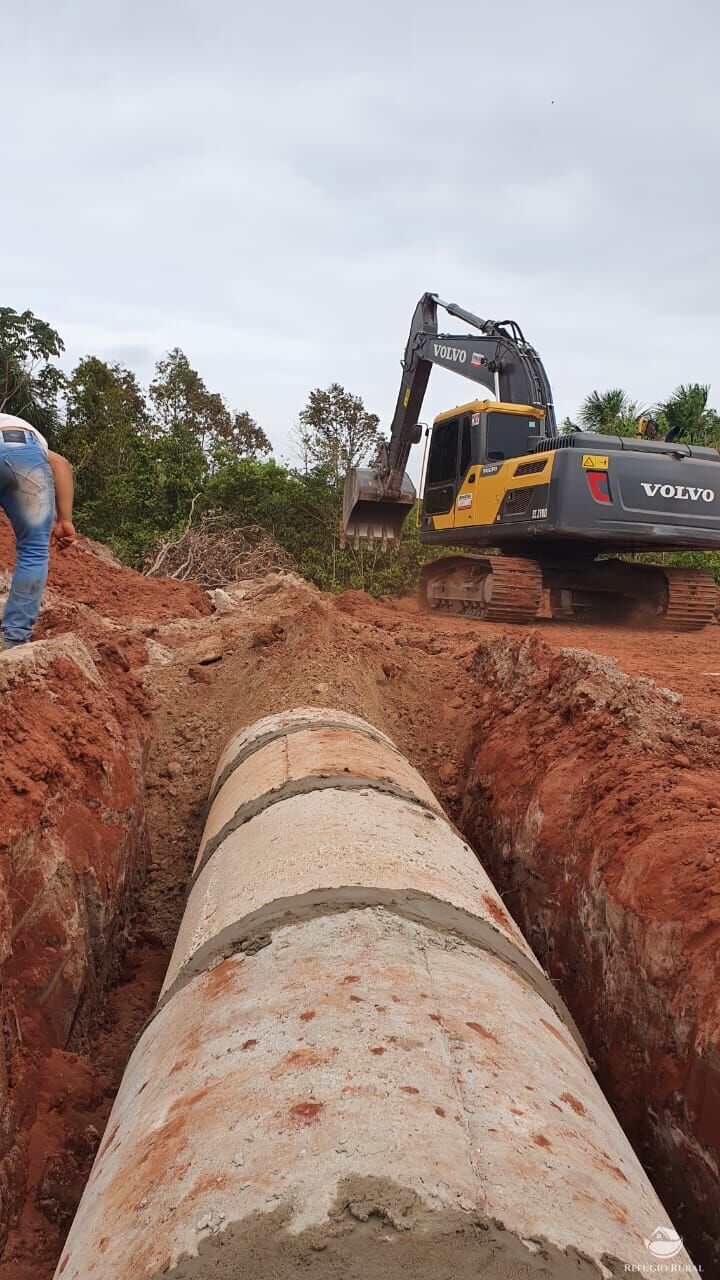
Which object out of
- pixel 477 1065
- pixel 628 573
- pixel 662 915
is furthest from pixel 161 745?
pixel 628 573

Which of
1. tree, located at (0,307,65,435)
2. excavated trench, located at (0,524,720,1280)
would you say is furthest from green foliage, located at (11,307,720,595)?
excavated trench, located at (0,524,720,1280)

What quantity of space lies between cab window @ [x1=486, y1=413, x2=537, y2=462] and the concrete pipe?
9.63m

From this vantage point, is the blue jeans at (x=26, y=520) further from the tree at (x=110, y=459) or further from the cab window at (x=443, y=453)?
the tree at (x=110, y=459)

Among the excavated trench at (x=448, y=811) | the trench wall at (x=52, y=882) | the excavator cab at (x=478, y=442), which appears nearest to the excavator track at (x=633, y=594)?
the excavator cab at (x=478, y=442)

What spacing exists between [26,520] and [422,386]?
356 inches

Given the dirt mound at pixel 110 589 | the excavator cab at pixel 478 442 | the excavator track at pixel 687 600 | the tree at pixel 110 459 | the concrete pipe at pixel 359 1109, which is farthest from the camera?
the tree at pixel 110 459

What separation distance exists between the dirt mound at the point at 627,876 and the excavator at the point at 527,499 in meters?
5.87

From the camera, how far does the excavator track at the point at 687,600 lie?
36.0 feet

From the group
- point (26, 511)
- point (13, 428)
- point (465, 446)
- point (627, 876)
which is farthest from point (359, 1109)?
point (465, 446)

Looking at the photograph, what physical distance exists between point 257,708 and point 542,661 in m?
1.70

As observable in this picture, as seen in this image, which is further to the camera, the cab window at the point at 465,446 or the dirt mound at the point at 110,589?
the cab window at the point at 465,446

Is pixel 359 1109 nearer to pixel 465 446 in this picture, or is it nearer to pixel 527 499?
pixel 527 499

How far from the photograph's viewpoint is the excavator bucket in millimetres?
12289

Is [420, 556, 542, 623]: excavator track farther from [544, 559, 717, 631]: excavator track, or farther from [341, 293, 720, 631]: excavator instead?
[544, 559, 717, 631]: excavator track
